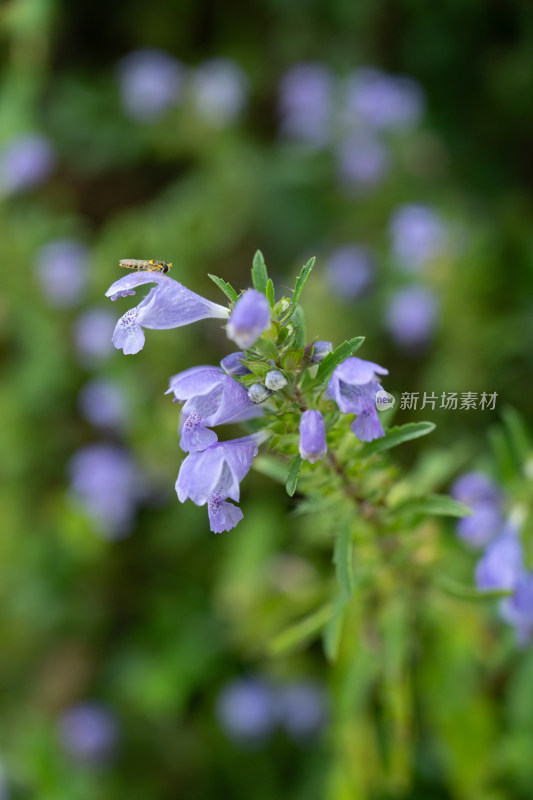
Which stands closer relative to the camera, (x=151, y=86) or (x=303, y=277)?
(x=303, y=277)

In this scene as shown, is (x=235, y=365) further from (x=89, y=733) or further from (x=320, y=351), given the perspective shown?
(x=89, y=733)

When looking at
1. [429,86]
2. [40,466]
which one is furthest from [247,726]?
[429,86]

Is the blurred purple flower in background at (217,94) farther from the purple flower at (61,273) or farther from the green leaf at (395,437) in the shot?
the green leaf at (395,437)

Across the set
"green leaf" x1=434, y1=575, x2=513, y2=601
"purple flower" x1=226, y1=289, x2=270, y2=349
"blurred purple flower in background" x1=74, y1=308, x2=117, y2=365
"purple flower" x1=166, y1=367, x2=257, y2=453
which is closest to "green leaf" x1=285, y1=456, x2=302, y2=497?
"purple flower" x1=166, y1=367, x2=257, y2=453

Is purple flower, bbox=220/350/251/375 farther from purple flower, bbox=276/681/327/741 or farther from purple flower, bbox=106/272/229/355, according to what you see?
purple flower, bbox=276/681/327/741

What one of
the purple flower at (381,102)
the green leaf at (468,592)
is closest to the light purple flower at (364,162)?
the purple flower at (381,102)

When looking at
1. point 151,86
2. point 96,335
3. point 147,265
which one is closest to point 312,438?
point 147,265

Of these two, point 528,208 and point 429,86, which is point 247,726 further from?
point 429,86
